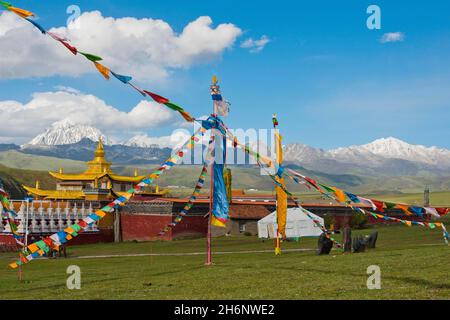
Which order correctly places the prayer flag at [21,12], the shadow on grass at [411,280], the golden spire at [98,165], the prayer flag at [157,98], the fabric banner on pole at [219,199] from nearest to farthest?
the shadow on grass at [411,280] < the prayer flag at [21,12] < the prayer flag at [157,98] < the fabric banner on pole at [219,199] < the golden spire at [98,165]

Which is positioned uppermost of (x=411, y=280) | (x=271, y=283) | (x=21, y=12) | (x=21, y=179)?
(x=21, y=12)

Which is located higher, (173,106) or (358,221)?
(173,106)

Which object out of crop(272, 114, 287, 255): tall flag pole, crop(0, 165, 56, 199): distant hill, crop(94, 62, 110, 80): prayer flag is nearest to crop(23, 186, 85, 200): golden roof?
crop(272, 114, 287, 255): tall flag pole

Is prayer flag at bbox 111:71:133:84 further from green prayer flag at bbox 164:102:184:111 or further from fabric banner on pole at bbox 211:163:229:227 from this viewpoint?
fabric banner on pole at bbox 211:163:229:227

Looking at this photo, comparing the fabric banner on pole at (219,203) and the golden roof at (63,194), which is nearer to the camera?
the fabric banner on pole at (219,203)

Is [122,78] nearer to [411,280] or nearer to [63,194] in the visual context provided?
[411,280]

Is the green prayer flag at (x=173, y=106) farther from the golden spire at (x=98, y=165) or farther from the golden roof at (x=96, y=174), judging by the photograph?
the golden spire at (x=98, y=165)

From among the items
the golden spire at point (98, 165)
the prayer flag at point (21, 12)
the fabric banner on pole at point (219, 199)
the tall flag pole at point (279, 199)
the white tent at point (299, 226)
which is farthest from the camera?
the golden spire at point (98, 165)

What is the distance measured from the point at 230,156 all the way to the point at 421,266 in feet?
33.4

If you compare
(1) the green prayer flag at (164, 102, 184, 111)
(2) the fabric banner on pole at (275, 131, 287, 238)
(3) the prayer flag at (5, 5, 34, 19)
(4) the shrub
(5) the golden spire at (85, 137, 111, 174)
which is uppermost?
(3) the prayer flag at (5, 5, 34, 19)

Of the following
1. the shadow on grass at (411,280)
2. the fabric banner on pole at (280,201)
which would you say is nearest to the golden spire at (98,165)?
the fabric banner on pole at (280,201)

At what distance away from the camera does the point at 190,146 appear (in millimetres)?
22703

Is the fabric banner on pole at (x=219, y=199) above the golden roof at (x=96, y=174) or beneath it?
beneath

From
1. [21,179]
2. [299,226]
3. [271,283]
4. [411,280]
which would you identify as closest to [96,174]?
[299,226]
